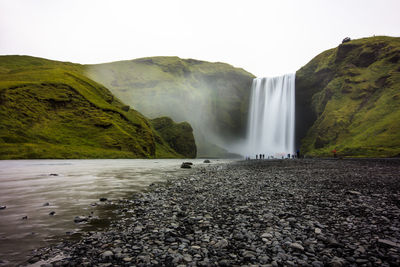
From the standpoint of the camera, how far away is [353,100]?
237ft

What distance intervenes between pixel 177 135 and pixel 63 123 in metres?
60.9

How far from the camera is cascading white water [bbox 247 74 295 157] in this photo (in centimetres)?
9800

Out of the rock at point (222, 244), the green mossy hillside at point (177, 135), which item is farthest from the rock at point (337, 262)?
the green mossy hillside at point (177, 135)

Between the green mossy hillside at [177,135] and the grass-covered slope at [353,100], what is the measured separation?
2258 inches

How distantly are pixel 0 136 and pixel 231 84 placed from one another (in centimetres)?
14355

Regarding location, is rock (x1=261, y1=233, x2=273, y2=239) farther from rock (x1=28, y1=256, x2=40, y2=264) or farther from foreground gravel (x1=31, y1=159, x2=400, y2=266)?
rock (x1=28, y1=256, x2=40, y2=264)

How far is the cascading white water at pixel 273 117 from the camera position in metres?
98.0

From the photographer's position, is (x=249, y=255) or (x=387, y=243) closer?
(x=249, y=255)

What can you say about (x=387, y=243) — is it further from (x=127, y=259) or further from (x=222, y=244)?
(x=127, y=259)

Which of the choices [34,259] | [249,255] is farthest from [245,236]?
[34,259]

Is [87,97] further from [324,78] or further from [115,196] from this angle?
[324,78]

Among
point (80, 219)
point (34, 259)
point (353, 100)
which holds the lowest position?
point (80, 219)

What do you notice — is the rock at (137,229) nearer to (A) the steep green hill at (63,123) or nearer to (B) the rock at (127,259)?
(B) the rock at (127,259)

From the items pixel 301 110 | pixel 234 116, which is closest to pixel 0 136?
pixel 301 110
